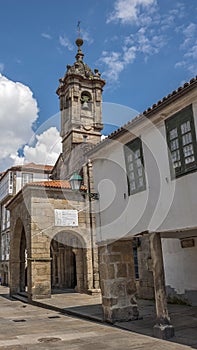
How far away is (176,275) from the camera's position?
468 inches

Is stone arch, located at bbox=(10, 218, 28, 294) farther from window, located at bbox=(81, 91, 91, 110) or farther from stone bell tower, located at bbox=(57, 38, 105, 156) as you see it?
window, located at bbox=(81, 91, 91, 110)

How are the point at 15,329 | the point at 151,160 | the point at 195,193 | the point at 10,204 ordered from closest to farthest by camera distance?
the point at 195,193
the point at 151,160
the point at 15,329
the point at 10,204

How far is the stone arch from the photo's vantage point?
18.6 metres

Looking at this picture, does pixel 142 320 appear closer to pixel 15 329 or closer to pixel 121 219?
pixel 121 219

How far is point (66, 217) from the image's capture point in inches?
659

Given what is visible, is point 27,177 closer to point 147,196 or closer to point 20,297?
point 20,297

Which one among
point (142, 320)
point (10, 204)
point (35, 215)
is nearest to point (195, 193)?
point (142, 320)

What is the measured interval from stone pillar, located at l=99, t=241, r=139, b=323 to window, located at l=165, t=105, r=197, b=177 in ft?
11.2

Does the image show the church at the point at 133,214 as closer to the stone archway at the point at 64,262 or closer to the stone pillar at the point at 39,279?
the stone pillar at the point at 39,279

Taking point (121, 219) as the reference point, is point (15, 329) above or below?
below

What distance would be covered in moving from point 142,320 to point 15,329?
11.5 feet

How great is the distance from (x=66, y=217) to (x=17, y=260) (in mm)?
4657

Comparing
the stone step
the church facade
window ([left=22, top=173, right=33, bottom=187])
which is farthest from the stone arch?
window ([left=22, top=173, right=33, bottom=187])

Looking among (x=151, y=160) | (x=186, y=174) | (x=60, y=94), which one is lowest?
(x=186, y=174)
